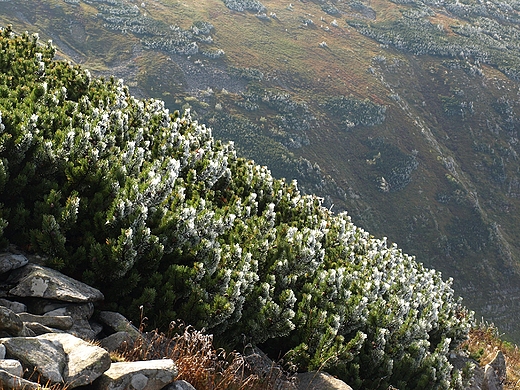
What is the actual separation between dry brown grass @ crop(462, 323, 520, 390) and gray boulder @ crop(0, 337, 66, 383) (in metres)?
12.5

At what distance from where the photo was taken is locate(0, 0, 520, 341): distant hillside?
99812mm

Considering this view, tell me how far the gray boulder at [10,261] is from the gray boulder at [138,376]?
88.0 inches

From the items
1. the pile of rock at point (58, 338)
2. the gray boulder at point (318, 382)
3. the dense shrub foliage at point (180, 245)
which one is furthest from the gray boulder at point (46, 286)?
the gray boulder at point (318, 382)

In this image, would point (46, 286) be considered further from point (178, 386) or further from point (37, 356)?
point (178, 386)

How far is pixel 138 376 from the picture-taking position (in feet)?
14.3

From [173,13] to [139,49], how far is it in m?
32.1

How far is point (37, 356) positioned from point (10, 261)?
2.31 metres

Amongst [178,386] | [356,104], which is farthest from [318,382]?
[356,104]

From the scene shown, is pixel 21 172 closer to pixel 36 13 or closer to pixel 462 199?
pixel 462 199

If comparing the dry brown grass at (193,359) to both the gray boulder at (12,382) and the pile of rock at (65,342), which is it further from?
the gray boulder at (12,382)

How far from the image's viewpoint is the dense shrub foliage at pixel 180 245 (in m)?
6.48

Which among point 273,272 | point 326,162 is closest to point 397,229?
point 326,162

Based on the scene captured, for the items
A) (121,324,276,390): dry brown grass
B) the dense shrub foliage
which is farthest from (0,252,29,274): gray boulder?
(121,324,276,390): dry brown grass

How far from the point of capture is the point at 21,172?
6648 mm
